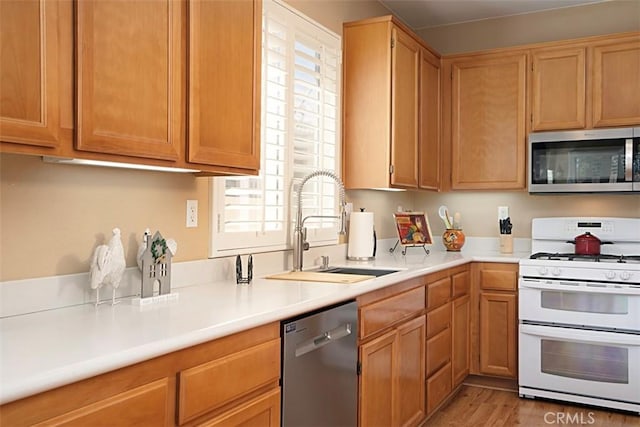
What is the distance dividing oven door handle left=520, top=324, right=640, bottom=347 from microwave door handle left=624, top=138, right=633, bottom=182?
3.33 ft

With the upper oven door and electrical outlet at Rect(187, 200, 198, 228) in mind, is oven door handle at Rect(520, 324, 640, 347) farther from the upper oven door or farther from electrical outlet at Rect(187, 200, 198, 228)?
electrical outlet at Rect(187, 200, 198, 228)

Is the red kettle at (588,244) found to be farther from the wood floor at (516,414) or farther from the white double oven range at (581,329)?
the wood floor at (516,414)

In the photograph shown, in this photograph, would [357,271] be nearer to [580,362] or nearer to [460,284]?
[460,284]

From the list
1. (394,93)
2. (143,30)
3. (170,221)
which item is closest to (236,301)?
(170,221)

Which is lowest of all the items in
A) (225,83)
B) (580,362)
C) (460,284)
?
(580,362)

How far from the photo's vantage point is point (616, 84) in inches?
149

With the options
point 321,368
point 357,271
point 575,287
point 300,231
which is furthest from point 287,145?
point 575,287

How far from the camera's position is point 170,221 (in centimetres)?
222

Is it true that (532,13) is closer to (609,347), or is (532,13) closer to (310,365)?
(609,347)

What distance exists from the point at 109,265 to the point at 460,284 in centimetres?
247

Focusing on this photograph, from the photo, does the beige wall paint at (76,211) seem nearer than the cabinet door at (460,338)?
Yes

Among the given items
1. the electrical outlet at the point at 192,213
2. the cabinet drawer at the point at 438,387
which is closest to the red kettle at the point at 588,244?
the cabinet drawer at the point at 438,387

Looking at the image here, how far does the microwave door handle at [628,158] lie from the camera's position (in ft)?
12.1

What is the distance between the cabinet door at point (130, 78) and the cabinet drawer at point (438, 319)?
6.18 ft
